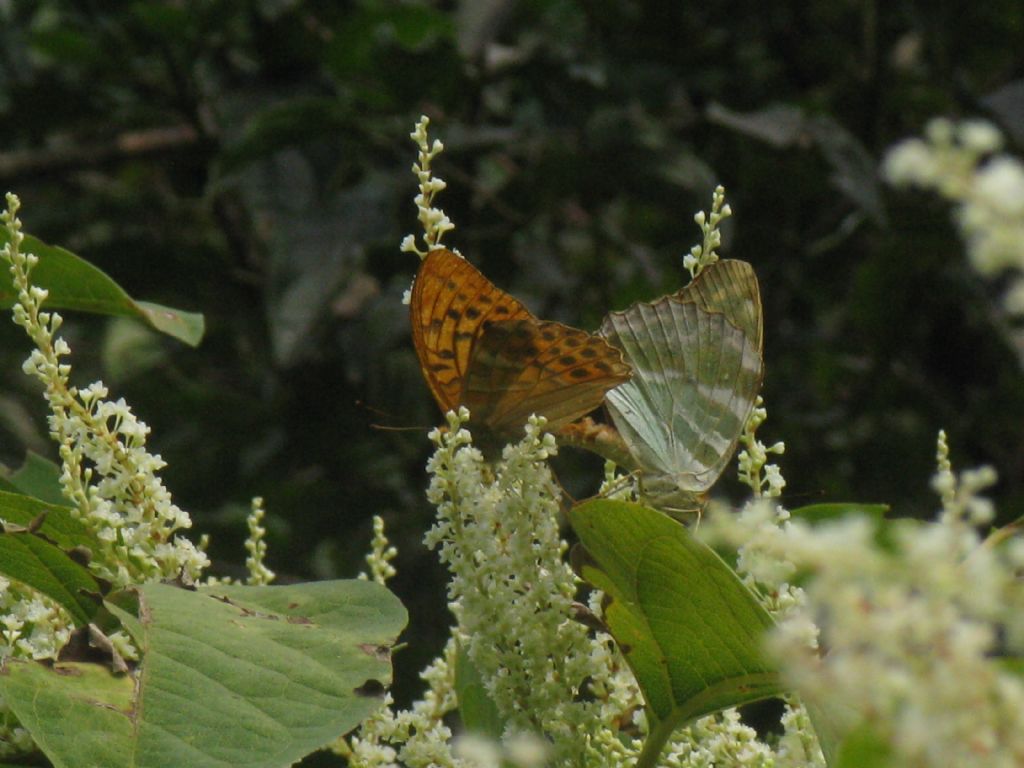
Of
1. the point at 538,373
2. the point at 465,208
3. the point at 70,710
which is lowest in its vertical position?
the point at 70,710

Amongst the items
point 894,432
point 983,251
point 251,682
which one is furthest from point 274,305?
point 983,251

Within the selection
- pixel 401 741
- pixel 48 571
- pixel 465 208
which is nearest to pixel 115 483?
pixel 48 571

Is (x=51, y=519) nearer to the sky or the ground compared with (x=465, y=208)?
nearer to the ground

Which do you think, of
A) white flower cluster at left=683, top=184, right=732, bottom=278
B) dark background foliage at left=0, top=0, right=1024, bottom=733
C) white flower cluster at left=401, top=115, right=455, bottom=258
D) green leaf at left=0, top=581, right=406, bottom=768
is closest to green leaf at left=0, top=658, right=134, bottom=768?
green leaf at left=0, top=581, right=406, bottom=768

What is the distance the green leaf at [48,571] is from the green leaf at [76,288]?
0.34 metres

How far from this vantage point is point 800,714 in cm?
79

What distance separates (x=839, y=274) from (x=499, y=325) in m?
2.13

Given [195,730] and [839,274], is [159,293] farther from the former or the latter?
[195,730]

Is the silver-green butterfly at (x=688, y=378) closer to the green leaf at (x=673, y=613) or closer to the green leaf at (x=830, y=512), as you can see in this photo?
the green leaf at (x=830, y=512)

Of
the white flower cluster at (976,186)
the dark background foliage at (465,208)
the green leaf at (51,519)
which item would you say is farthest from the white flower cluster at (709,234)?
the dark background foliage at (465,208)

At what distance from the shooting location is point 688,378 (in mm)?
1277

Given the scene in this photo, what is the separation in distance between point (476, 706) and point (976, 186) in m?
0.68

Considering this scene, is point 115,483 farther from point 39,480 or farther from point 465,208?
point 465,208

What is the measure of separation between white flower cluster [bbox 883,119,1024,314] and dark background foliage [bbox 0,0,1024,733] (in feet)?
6.42
